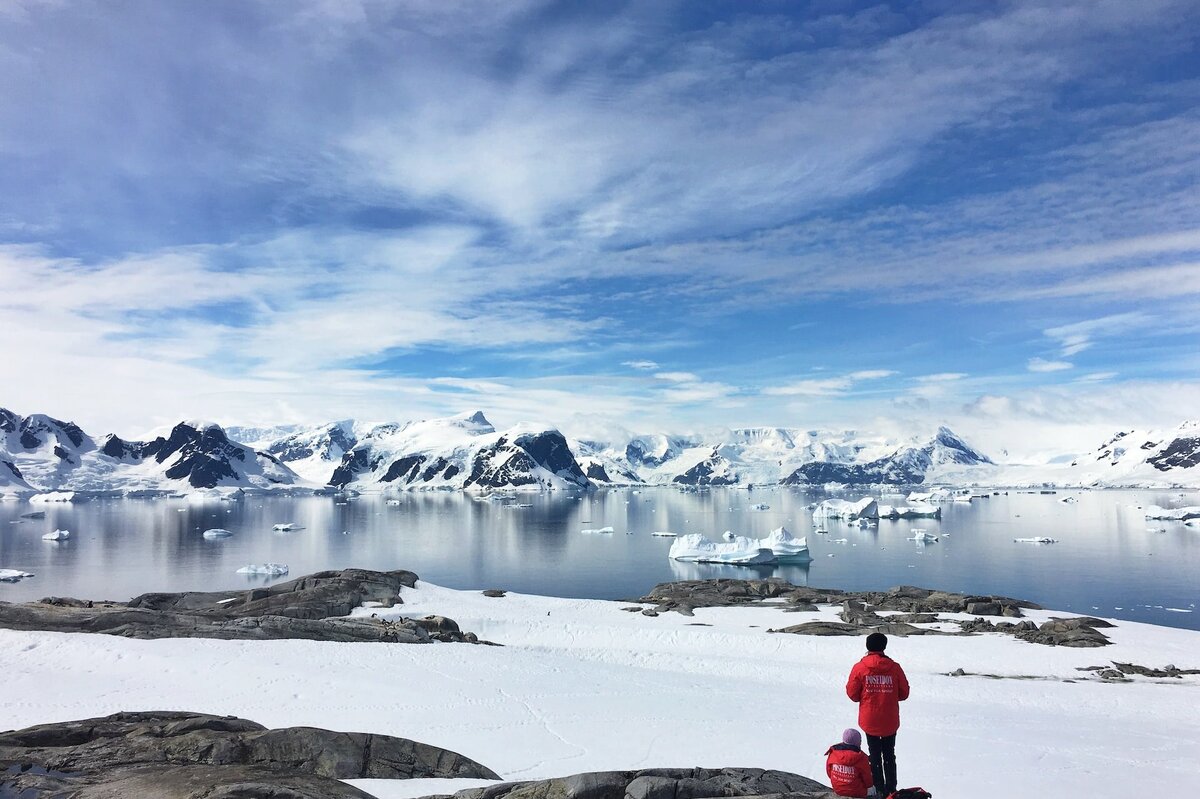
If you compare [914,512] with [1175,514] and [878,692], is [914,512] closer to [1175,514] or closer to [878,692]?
[1175,514]

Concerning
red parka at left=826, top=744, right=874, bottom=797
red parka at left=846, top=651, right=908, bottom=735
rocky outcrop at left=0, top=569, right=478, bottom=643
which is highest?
red parka at left=846, top=651, right=908, bottom=735

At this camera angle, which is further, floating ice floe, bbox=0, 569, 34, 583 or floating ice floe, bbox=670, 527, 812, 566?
floating ice floe, bbox=670, 527, 812, 566

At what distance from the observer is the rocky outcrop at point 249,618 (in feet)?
88.8

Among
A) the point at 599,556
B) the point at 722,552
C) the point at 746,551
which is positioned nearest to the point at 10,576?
the point at 599,556

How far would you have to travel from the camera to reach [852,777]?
8672 mm

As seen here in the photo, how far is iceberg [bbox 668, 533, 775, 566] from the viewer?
78125 millimetres

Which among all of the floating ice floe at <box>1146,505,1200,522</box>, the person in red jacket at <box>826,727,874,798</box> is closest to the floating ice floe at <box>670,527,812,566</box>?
the person in red jacket at <box>826,727,874,798</box>

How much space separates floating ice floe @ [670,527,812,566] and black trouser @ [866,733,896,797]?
2757 inches

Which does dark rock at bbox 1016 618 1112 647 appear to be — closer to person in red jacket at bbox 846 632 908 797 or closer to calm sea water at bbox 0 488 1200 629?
calm sea water at bbox 0 488 1200 629

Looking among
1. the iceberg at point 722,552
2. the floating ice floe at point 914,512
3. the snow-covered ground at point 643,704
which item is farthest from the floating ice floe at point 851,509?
the snow-covered ground at point 643,704

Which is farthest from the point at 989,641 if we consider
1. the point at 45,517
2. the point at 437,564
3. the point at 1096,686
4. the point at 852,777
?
the point at 45,517

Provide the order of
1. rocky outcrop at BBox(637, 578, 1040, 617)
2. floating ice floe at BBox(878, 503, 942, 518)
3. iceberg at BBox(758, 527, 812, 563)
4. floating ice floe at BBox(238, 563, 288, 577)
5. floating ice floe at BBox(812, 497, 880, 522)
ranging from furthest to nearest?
floating ice floe at BBox(878, 503, 942, 518)
floating ice floe at BBox(812, 497, 880, 522)
iceberg at BBox(758, 527, 812, 563)
floating ice floe at BBox(238, 563, 288, 577)
rocky outcrop at BBox(637, 578, 1040, 617)

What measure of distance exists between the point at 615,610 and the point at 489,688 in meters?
26.3

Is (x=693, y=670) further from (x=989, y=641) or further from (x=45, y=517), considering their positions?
(x=45, y=517)
